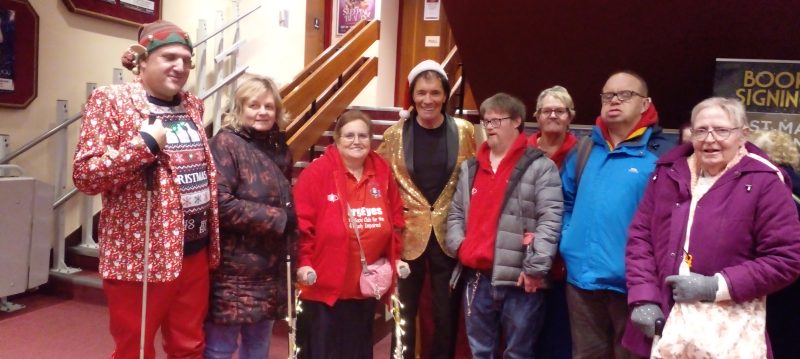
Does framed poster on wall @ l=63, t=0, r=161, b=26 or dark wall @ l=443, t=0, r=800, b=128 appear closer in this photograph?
dark wall @ l=443, t=0, r=800, b=128

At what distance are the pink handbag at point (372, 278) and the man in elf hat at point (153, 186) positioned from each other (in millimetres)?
568

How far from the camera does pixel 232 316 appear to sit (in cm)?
211

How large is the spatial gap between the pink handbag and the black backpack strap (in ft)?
2.78

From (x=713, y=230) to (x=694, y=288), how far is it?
0.19m

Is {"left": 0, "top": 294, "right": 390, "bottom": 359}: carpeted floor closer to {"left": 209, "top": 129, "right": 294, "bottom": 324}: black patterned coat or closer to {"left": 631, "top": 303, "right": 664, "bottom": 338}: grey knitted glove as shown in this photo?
{"left": 209, "top": 129, "right": 294, "bottom": 324}: black patterned coat

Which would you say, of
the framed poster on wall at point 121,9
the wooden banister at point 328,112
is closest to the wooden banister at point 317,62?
the wooden banister at point 328,112

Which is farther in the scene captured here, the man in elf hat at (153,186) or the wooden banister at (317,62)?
the wooden banister at (317,62)

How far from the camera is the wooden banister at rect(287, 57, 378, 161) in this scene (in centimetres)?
440

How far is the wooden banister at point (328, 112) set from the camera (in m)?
4.40

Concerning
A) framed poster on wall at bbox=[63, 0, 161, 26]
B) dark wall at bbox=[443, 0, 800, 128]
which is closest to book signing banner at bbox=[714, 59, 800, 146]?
dark wall at bbox=[443, 0, 800, 128]

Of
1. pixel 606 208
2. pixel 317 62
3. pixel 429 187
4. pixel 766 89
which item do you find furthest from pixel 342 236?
pixel 317 62

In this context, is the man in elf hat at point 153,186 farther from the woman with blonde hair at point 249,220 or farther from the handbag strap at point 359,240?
the handbag strap at point 359,240

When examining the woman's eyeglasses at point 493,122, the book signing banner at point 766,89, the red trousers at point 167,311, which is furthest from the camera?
the book signing banner at point 766,89

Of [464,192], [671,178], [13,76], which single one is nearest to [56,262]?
[13,76]
